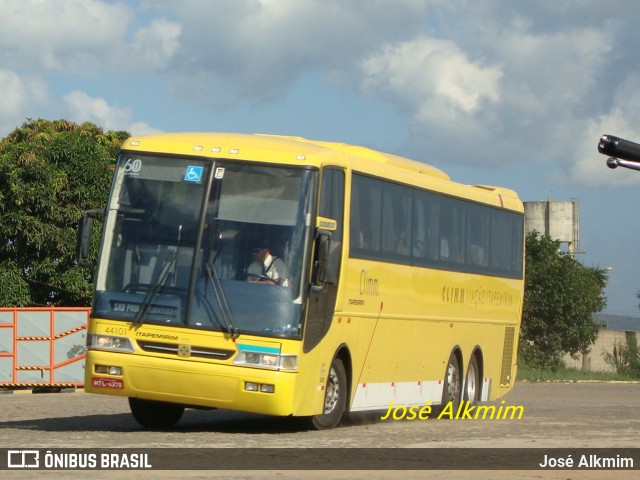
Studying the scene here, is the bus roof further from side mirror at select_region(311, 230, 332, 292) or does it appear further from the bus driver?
the bus driver

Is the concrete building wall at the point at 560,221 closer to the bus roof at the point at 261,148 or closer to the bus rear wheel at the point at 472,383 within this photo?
the bus rear wheel at the point at 472,383

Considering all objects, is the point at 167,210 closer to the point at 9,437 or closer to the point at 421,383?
the point at 9,437

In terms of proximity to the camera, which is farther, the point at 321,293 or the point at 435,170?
the point at 435,170

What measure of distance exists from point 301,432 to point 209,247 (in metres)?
2.57

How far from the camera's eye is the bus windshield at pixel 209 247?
15.7 m

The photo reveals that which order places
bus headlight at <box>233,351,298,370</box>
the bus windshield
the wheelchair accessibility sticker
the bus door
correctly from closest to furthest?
bus headlight at <box>233,351,298,370</box> → the bus windshield → the bus door → the wheelchair accessibility sticker

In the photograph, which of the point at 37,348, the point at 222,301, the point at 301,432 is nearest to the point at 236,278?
the point at 222,301

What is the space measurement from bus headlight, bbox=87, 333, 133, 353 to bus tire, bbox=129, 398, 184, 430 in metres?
1.28

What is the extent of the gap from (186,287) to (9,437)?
2.56m

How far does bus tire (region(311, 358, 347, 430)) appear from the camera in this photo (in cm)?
1692

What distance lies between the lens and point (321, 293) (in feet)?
53.7

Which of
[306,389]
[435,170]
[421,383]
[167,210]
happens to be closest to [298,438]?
[306,389]

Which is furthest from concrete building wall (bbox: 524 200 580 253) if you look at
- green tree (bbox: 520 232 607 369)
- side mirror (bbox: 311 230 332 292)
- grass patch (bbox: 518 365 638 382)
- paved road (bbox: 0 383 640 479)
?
side mirror (bbox: 311 230 332 292)

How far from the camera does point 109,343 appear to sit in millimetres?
15930
